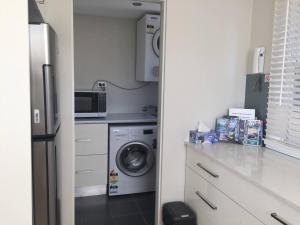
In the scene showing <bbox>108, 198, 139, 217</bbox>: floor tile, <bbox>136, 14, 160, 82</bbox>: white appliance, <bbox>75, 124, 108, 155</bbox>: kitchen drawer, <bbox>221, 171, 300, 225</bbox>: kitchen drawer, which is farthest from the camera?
<bbox>136, 14, 160, 82</bbox>: white appliance

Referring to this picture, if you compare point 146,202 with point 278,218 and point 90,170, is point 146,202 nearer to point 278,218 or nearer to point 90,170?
point 90,170

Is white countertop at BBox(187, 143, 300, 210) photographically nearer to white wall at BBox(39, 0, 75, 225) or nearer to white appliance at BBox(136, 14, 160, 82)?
white wall at BBox(39, 0, 75, 225)

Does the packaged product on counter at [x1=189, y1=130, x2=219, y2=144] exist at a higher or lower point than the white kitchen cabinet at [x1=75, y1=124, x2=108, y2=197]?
higher

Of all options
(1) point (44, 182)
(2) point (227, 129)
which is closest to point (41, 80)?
(1) point (44, 182)

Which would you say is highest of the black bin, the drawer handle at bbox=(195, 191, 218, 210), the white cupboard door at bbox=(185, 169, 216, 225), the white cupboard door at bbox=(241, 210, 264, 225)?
the white cupboard door at bbox=(241, 210, 264, 225)

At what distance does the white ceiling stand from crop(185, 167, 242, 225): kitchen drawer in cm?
194

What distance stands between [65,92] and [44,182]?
2.17 feet

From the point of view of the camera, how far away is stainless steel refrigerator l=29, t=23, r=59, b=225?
4.96 ft

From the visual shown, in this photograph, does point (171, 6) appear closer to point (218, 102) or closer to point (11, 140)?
point (218, 102)

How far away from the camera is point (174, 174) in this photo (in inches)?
88.5

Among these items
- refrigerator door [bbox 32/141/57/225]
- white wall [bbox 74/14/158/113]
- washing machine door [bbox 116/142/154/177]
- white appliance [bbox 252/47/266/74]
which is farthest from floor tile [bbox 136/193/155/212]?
white appliance [bbox 252/47/266/74]

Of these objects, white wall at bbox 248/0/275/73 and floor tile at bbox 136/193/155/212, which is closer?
white wall at bbox 248/0/275/73

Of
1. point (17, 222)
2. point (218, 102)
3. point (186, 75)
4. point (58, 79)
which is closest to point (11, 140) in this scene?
point (17, 222)

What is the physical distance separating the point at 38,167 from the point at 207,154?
1.11 m
